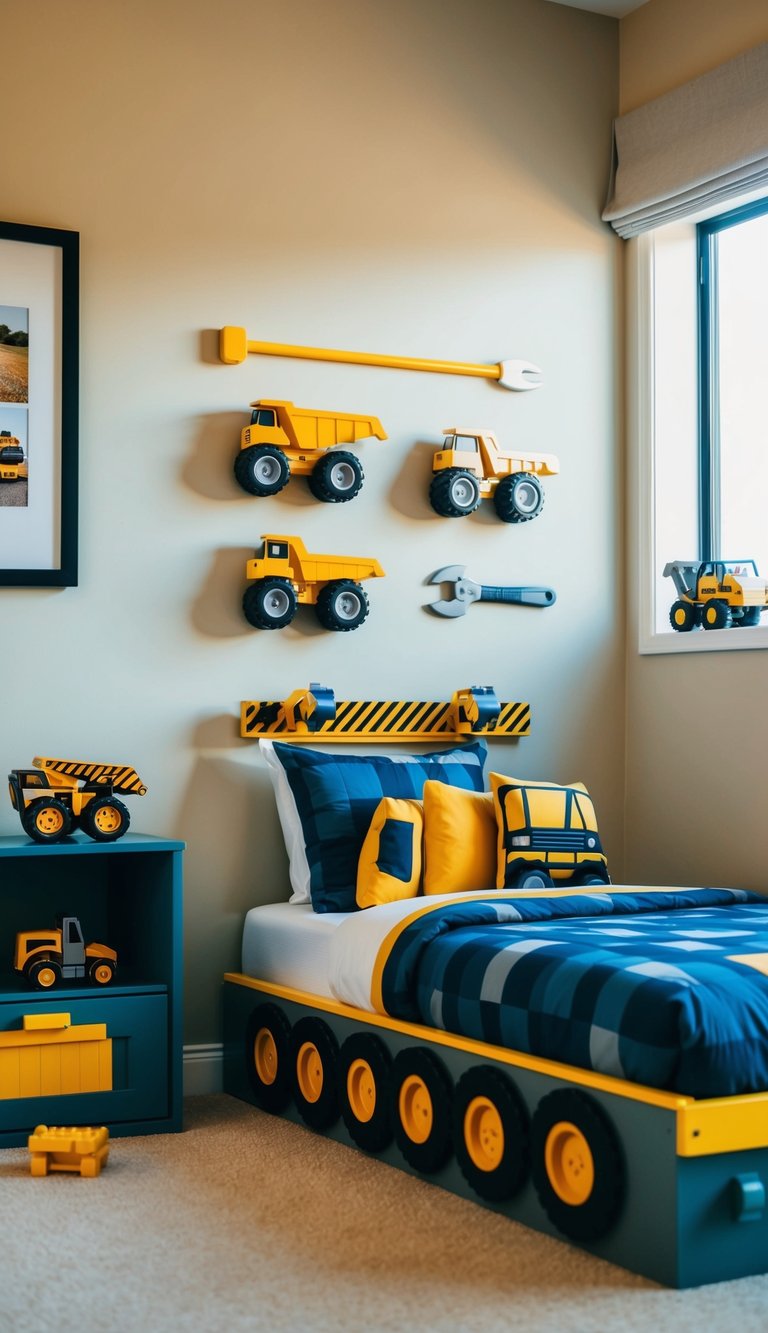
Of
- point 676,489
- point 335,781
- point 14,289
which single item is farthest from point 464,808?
point 14,289

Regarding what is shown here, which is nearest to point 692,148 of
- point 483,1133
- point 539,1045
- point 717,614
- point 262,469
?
point 717,614

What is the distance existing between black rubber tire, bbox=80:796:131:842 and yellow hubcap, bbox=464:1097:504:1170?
103 centimetres

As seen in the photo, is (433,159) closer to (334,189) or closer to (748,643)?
(334,189)

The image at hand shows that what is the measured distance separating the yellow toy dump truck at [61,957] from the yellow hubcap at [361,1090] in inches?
23.5

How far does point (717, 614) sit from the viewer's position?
12.4 feet

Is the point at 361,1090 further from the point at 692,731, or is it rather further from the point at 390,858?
the point at 692,731

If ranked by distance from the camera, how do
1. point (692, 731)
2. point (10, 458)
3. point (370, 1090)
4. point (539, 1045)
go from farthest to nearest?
point (692, 731) < point (10, 458) < point (370, 1090) < point (539, 1045)

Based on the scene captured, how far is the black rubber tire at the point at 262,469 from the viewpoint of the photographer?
11.6 ft

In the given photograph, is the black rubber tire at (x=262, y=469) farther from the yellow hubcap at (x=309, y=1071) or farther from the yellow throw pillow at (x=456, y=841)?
the yellow hubcap at (x=309, y=1071)

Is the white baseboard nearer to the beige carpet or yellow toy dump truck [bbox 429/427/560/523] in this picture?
the beige carpet

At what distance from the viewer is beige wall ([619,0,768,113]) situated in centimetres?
375

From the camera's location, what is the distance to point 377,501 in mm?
3803

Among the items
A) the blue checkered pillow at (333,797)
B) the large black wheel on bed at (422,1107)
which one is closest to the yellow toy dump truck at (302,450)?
the blue checkered pillow at (333,797)

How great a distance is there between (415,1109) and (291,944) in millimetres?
649
